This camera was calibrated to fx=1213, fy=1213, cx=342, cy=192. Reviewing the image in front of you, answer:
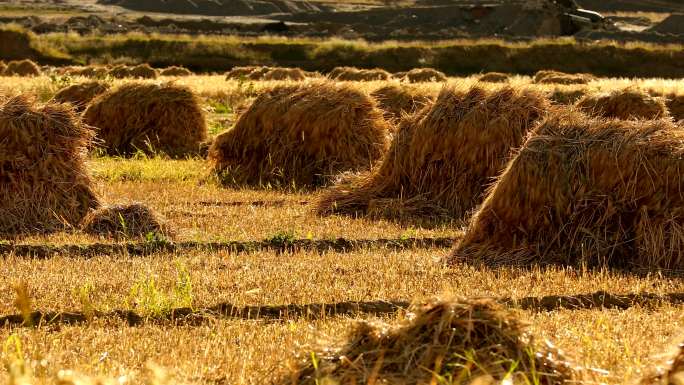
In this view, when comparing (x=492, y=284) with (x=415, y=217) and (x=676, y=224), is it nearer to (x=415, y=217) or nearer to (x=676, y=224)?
(x=676, y=224)

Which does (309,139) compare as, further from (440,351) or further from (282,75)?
(282,75)

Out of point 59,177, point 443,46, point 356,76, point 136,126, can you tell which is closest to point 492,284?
point 59,177

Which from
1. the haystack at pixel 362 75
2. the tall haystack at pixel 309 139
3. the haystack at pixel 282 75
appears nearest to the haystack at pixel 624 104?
the tall haystack at pixel 309 139

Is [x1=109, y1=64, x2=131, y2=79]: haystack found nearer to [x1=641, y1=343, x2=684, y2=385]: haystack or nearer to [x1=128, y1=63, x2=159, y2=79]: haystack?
[x1=128, y1=63, x2=159, y2=79]: haystack

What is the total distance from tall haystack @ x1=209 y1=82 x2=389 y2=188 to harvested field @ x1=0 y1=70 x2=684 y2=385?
207cm

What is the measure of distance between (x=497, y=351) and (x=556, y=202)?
523 centimetres

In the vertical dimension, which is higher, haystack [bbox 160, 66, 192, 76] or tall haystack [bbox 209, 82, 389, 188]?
tall haystack [bbox 209, 82, 389, 188]

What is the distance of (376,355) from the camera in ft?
18.0

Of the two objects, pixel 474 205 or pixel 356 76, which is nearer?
pixel 474 205

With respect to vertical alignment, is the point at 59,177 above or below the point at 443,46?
above

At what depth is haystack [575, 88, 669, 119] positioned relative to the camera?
17.6 m

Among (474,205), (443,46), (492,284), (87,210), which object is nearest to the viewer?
(492,284)

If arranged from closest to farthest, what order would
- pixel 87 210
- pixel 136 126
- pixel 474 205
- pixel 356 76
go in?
pixel 87 210 → pixel 474 205 → pixel 136 126 → pixel 356 76

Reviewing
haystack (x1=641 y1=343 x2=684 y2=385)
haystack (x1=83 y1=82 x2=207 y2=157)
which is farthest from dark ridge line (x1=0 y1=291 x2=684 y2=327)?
haystack (x1=83 y1=82 x2=207 y2=157)
